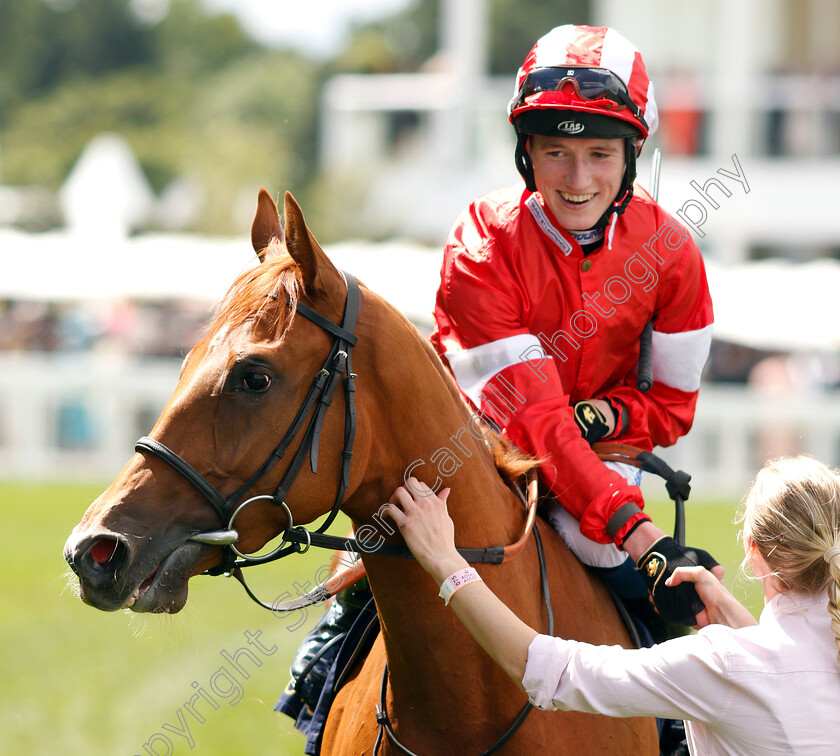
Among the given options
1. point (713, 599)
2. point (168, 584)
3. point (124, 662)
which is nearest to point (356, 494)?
point (168, 584)

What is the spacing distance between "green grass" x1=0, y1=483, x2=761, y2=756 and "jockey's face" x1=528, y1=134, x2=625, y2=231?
1.53m

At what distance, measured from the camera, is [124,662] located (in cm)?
733

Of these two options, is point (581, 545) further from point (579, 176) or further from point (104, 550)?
point (104, 550)

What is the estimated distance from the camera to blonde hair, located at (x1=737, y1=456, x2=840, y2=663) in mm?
2242

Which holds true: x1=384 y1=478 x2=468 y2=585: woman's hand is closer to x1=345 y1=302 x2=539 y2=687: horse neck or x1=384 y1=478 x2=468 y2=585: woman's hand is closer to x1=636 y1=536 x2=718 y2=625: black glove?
x1=345 y1=302 x2=539 y2=687: horse neck

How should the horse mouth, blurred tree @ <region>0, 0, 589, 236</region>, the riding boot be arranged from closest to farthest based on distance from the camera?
1. the horse mouth
2. the riding boot
3. blurred tree @ <region>0, 0, 589, 236</region>

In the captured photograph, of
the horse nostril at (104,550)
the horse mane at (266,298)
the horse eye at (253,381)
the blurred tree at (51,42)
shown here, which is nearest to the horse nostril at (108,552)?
the horse nostril at (104,550)

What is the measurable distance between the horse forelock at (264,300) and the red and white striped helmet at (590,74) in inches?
37.1

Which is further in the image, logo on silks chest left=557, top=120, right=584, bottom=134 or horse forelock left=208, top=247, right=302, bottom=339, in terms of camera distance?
logo on silks chest left=557, top=120, right=584, bottom=134

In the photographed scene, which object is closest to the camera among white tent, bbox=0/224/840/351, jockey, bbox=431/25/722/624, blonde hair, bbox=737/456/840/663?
blonde hair, bbox=737/456/840/663

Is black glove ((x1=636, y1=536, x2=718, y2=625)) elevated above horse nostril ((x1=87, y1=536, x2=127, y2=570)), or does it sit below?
below

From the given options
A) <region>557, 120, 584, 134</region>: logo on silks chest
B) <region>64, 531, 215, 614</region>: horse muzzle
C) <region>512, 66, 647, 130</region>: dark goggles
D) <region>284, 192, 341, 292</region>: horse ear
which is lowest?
<region>64, 531, 215, 614</region>: horse muzzle

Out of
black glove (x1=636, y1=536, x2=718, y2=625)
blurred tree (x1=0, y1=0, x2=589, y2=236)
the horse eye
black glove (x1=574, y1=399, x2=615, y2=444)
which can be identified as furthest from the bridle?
blurred tree (x1=0, y1=0, x2=589, y2=236)

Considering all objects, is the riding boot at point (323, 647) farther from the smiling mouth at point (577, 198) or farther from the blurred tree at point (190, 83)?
the blurred tree at point (190, 83)
